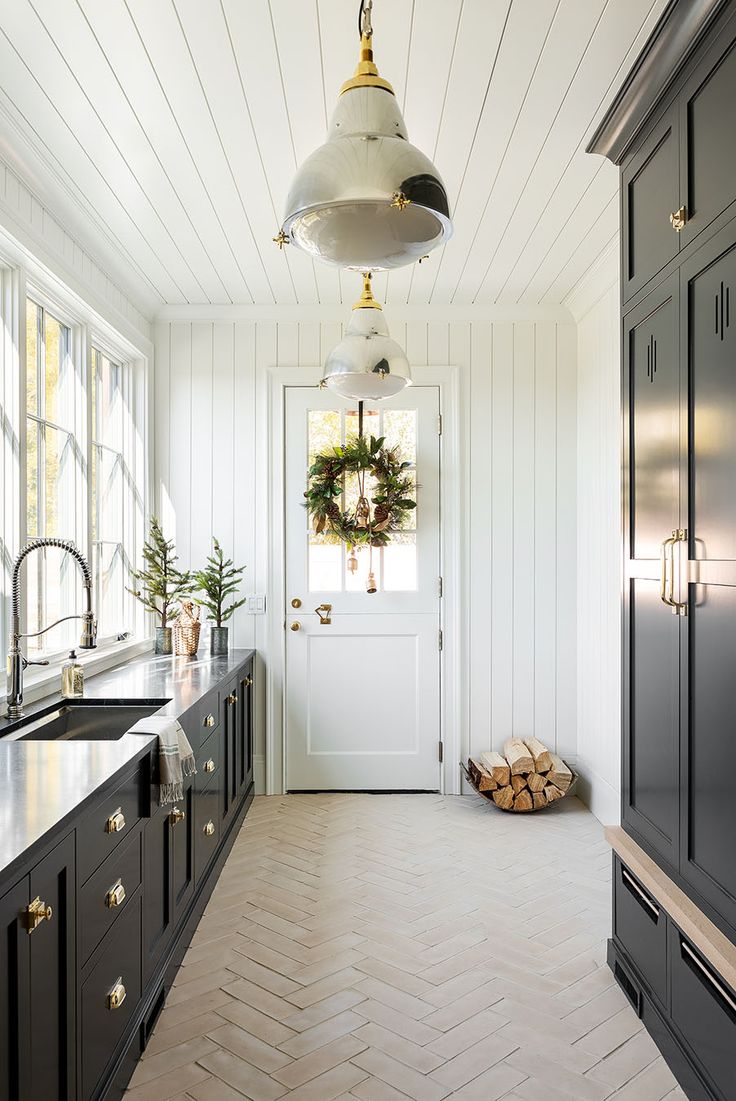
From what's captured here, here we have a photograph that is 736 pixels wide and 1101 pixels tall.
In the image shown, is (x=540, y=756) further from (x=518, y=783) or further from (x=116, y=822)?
(x=116, y=822)

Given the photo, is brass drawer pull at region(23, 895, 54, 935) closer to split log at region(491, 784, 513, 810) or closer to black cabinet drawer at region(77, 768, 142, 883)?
black cabinet drawer at region(77, 768, 142, 883)

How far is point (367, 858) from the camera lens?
3.67 m

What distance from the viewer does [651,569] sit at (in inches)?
92.6

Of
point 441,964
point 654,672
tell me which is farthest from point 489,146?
point 441,964

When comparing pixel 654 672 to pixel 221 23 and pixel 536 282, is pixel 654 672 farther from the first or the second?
pixel 536 282

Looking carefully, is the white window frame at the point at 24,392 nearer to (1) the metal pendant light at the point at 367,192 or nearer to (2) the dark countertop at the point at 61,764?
(2) the dark countertop at the point at 61,764

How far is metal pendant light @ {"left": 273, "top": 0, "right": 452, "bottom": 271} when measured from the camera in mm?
1516

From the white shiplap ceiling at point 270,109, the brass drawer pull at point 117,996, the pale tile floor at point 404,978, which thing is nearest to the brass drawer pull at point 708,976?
the pale tile floor at point 404,978

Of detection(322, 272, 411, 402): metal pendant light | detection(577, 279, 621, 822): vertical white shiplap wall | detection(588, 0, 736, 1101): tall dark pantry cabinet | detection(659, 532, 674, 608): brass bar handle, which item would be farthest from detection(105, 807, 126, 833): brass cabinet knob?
detection(577, 279, 621, 822): vertical white shiplap wall

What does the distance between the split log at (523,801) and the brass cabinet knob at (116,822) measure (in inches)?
105

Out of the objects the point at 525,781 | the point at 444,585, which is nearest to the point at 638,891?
the point at 525,781

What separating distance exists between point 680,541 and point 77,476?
2.57 metres

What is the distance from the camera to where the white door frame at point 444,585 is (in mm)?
4617

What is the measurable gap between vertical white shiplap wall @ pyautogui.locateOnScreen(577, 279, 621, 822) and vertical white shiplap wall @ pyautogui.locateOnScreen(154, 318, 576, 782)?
0.38 feet
